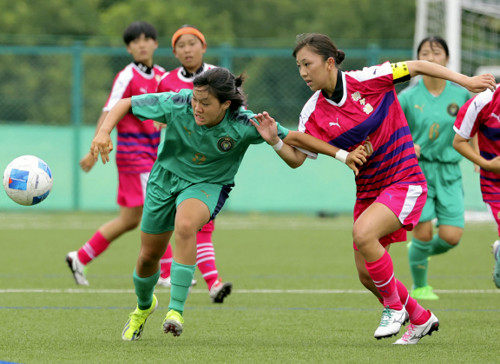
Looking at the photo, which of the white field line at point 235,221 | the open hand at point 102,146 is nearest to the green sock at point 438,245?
the open hand at point 102,146

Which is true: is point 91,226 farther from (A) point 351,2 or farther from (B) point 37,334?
(A) point 351,2

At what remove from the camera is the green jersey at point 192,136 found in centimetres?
555

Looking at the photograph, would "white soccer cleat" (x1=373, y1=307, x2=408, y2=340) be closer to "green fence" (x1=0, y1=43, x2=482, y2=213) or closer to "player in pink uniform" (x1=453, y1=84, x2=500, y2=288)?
"player in pink uniform" (x1=453, y1=84, x2=500, y2=288)

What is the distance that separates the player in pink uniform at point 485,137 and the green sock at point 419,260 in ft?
4.25

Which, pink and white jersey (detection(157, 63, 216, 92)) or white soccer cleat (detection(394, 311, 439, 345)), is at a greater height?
pink and white jersey (detection(157, 63, 216, 92))

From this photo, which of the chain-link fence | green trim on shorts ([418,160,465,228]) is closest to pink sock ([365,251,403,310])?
green trim on shorts ([418,160,465,228])

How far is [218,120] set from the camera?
5559 millimetres

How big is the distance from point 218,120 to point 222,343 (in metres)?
1.27

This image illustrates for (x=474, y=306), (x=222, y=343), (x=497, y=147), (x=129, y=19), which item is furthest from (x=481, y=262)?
(x=129, y=19)

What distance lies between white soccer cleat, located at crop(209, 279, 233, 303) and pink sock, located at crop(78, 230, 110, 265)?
5.10 feet

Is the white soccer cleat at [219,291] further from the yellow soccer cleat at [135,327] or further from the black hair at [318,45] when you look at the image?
the black hair at [318,45]

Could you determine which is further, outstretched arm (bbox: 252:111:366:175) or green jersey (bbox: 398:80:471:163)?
green jersey (bbox: 398:80:471:163)

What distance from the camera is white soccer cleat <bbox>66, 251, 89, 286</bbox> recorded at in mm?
8320

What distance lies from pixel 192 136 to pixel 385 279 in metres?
1.35
